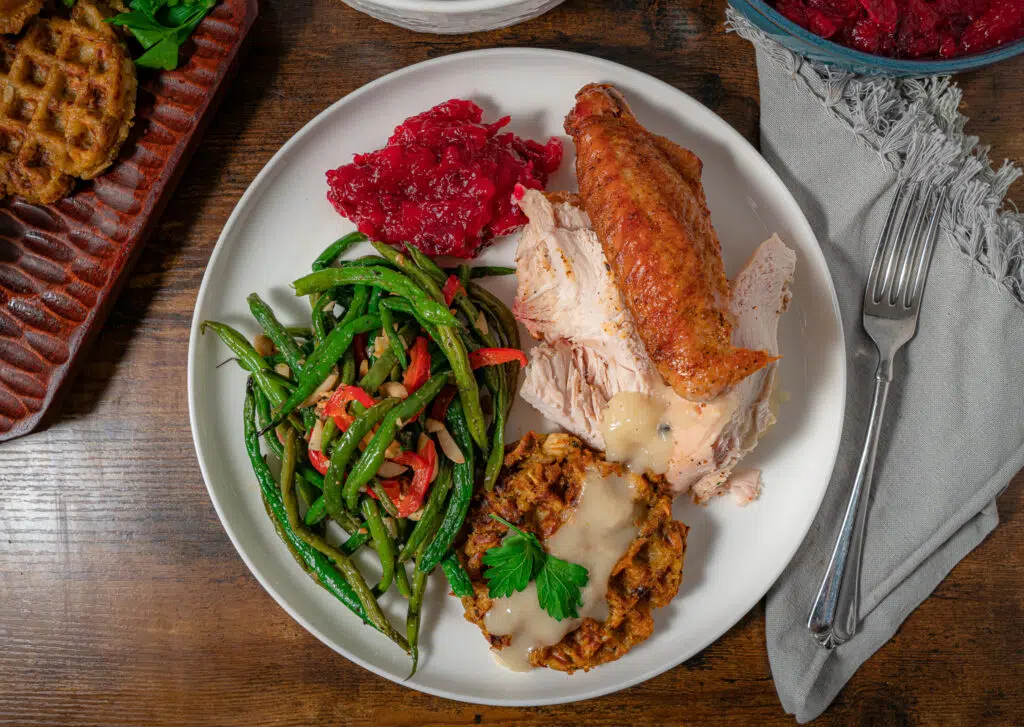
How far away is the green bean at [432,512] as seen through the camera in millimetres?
2721

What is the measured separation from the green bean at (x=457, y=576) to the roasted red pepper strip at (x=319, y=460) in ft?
1.96

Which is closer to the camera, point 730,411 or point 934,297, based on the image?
point 730,411

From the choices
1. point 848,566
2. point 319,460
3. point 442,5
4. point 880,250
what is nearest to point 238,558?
point 319,460

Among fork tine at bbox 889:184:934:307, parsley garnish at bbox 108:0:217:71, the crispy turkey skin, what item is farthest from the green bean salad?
fork tine at bbox 889:184:934:307

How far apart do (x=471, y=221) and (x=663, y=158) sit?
0.77 m

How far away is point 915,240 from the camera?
2.88 metres

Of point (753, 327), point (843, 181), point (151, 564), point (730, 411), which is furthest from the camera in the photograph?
point (151, 564)

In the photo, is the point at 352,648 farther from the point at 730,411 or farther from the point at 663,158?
the point at 663,158

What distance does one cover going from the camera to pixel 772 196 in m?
2.90

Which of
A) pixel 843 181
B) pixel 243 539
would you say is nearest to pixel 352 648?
pixel 243 539

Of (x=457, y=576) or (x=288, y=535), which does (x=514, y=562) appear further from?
(x=288, y=535)

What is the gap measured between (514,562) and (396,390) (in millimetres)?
793

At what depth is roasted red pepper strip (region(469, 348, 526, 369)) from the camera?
271cm

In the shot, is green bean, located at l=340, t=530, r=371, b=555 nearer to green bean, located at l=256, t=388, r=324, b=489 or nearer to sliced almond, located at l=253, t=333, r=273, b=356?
green bean, located at l=256, t=388, r=324, b=489
